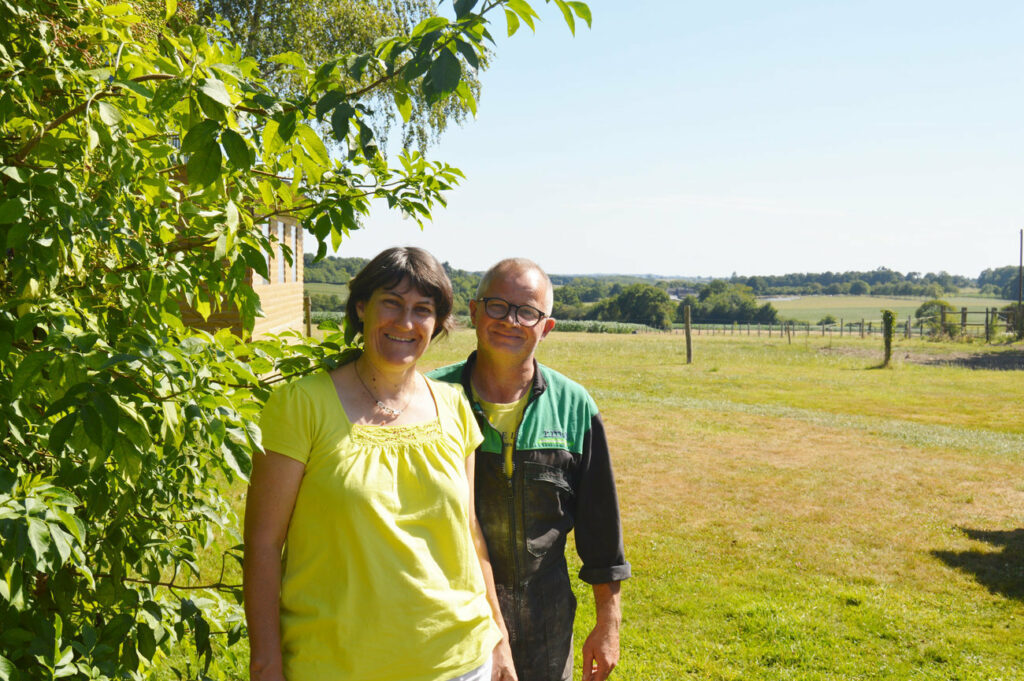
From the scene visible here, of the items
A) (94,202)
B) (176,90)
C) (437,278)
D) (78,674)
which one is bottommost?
(78,674)

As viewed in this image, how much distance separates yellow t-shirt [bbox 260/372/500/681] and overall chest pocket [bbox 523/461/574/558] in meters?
0.57

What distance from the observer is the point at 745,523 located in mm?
8453

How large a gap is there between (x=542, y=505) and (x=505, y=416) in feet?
1.05

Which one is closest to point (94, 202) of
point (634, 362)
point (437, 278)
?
point (437, 278)

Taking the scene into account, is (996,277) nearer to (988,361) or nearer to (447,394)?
(988,361)

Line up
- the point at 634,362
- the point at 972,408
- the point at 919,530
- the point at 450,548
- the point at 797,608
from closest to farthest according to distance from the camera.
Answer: the point at 450,548 → the point at 797,608 → the point at 919,530 → the point at 972,408 → the point at 634,362

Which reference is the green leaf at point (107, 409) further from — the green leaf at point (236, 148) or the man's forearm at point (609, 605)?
the man's forearm at point (609, 605)

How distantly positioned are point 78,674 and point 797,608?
5483 millimetres

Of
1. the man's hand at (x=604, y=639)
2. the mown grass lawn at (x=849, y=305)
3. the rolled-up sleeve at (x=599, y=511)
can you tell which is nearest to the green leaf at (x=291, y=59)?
the rolled-up sleeve at (x=599, y=511)

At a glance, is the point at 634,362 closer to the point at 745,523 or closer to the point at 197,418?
the point at 745,523

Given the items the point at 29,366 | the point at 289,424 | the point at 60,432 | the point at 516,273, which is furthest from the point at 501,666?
the point at 29,366

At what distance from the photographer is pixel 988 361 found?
92.1 feet

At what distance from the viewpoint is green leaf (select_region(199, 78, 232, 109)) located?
1432mm

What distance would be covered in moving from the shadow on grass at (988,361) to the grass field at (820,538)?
394 inches
